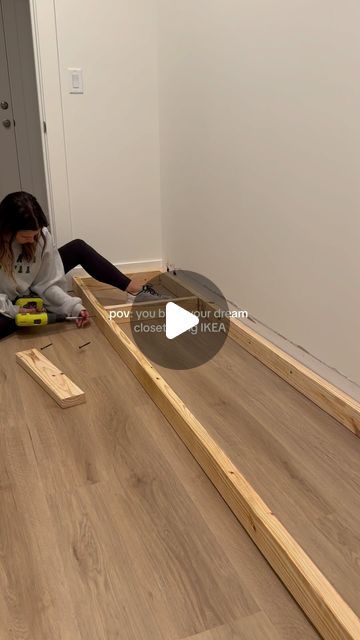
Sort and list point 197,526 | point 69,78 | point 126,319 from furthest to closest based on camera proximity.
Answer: point 69,78 < point 126,319 < point 197,526

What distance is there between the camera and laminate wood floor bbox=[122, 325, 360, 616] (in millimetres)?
1242

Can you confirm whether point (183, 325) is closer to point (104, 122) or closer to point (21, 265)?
point (21, 265)

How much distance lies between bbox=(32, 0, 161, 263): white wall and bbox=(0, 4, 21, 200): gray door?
143cm

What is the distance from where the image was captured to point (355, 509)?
135 cm

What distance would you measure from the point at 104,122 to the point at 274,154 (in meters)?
1.40

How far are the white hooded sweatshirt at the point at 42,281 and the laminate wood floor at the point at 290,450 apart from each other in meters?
0.74

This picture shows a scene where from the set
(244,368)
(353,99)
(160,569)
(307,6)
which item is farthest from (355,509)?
(307,6)

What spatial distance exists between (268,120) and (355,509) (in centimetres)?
145

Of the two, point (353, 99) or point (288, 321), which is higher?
point (353, 99)

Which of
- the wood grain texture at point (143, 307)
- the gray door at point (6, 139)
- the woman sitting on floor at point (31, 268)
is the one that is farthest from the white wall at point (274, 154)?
the gray door at point (6, 139)

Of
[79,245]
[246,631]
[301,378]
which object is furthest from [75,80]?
[246,631]

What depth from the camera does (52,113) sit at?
291cm

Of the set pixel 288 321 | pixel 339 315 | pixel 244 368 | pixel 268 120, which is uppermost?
pixel 268 120

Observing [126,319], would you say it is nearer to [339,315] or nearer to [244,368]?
[244,368]
